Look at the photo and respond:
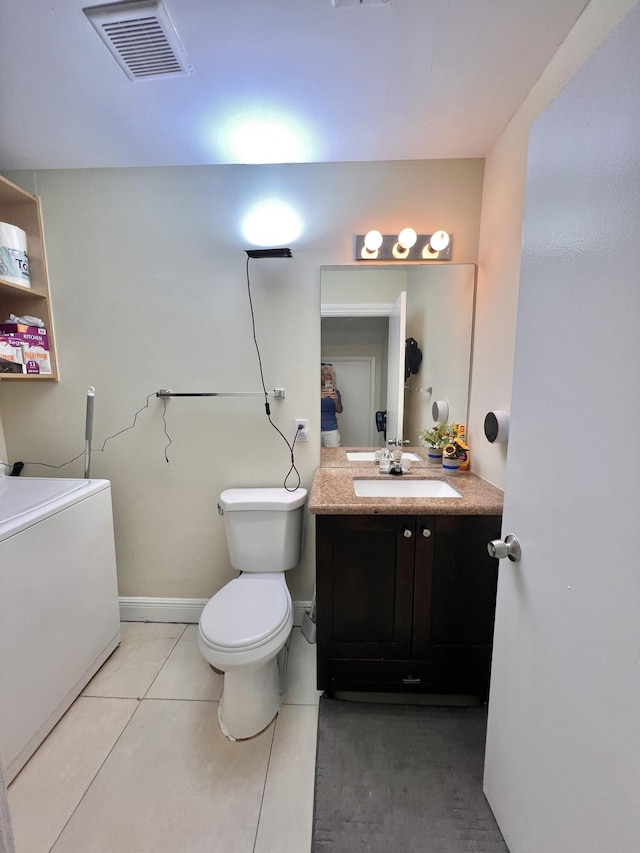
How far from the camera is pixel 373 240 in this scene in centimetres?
157

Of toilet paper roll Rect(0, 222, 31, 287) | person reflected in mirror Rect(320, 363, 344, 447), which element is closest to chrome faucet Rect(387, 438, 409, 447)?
person reflected in mirror Rect(320, 363, 344, 447)

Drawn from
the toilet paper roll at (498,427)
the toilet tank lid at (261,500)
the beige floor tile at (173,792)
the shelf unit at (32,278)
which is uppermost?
the shelf unit at (32,278)

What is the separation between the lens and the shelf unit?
158 centimetres

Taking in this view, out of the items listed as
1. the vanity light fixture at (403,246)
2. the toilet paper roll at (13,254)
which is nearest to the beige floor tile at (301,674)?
the vanity light fixture at (403,246)

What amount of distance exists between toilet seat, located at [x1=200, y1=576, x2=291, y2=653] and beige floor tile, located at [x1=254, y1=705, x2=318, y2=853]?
407 millimetres

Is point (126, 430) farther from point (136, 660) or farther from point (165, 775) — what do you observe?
point (165, 775)

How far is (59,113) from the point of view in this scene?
1.28 metres

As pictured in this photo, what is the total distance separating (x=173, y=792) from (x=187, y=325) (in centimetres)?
184

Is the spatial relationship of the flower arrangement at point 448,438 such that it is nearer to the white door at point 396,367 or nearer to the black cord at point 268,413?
the white door at point 396,367

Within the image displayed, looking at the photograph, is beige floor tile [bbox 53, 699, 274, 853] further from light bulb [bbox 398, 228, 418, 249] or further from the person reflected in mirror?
light bulb [bbox 398, 228, 418, 249]

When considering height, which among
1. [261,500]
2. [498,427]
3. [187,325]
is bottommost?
[261,500]

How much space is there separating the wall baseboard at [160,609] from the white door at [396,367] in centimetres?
126

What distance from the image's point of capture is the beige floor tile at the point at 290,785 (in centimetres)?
98

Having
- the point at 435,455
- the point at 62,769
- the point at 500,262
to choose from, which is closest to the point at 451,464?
the point at 435,455
